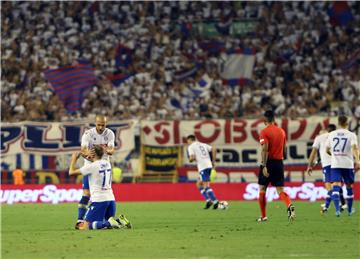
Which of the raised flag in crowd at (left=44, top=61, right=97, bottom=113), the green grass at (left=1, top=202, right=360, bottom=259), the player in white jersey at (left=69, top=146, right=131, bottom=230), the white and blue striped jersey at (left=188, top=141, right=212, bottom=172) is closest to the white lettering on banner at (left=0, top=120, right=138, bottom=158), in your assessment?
the raised flag in crowd at (left=44, top=61, right=97, bottom=113)

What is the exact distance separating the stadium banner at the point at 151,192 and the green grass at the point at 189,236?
7.38m

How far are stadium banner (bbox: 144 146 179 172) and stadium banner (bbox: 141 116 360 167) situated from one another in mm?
205

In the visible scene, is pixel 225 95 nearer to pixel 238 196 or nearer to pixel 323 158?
pixel 238 196

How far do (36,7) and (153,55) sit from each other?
599cm

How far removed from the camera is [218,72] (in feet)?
147

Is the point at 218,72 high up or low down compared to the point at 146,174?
up

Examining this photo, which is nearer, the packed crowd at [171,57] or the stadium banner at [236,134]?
the stadium banner at [236,134]

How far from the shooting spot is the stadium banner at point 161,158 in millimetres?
37969

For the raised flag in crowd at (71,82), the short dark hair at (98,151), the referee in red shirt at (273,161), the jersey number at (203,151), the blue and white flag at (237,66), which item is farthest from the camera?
the blue and white flag at (237,66)

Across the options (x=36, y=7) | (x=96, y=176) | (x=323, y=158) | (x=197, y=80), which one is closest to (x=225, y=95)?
(x=197, y=80)

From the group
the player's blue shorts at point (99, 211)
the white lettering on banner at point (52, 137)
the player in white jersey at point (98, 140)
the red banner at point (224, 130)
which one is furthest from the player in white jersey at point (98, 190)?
the red banner at point (224, 130)

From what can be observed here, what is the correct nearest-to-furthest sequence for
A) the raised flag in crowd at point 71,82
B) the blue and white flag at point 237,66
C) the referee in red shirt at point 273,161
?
1. the referee in red shirt at point 273,161
2. the raised flag in crowd at point 71,82
3. the blue and white flag at point 237,66

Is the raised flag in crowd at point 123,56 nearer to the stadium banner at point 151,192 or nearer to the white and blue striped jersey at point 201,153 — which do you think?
the stadium banner at point 151,192

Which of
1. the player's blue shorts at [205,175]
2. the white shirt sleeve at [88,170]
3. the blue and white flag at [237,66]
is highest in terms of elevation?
the blue and white flag at [237,66]
